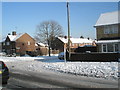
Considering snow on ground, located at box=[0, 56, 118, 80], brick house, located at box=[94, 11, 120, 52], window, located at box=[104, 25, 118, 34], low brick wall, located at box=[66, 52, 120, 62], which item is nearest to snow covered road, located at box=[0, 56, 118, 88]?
snow on ground, located at box=[0, 56, 118, 80]

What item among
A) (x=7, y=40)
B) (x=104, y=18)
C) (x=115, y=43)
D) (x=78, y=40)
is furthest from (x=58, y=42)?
(x=115, y=43)

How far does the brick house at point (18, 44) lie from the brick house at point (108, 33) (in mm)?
38884

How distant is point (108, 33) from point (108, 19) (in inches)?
126

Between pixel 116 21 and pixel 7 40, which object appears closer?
pixel 116 21

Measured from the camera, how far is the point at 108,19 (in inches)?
1237

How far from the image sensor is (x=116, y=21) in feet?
95.8

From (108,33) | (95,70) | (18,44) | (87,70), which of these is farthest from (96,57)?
(18,44)

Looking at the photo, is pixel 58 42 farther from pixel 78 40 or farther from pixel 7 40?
pixel 7 40

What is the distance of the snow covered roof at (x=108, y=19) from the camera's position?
2982cm

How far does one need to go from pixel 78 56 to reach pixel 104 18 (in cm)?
1102

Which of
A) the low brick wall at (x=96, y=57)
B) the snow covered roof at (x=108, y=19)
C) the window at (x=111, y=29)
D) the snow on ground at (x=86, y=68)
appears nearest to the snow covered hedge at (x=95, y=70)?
the snow on ground at (x=86, y=68)

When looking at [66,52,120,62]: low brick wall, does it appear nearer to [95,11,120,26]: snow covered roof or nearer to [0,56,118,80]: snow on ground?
[0,56,118,80]: snow on ground

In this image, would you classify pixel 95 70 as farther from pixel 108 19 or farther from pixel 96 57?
pixel 108 19

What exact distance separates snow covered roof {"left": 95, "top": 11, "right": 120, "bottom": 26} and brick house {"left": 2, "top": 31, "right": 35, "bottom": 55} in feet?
124
